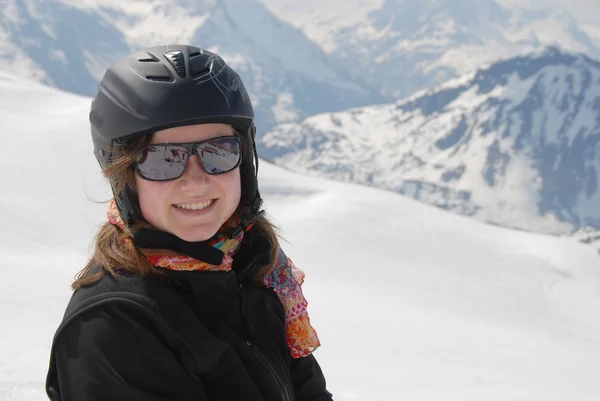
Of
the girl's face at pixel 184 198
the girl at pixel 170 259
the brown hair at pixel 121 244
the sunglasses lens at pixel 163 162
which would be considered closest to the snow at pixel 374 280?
the brown hair at pixel 121 244

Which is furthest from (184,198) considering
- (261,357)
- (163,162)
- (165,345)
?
(261,357)

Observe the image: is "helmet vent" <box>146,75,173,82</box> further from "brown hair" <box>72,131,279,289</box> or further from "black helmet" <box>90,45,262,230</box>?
"brown hair" <box>72,131,279,289</box>

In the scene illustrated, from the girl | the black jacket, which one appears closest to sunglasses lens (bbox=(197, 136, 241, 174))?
the girl

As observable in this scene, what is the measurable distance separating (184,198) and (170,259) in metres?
0.25

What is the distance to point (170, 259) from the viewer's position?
243 cm

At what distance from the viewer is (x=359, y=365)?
741 centimetres

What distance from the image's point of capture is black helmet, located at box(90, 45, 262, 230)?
7.97ft

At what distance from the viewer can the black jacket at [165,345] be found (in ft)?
7.06

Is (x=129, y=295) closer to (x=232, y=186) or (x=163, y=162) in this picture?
(x=163, y=162)

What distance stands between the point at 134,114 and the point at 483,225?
53.2ft

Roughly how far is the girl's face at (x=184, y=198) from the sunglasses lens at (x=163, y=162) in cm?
3

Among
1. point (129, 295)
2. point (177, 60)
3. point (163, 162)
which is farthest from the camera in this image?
point (177, 60)

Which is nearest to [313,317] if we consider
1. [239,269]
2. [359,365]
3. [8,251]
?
[359,365]

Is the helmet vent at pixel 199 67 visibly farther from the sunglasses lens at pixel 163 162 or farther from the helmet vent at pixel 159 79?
the sunglasses lens at pixel 163 162
